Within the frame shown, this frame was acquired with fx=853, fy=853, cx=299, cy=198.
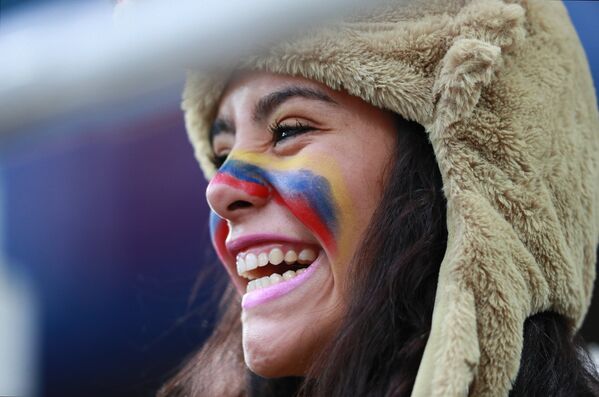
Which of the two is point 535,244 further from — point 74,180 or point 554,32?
point 74,180

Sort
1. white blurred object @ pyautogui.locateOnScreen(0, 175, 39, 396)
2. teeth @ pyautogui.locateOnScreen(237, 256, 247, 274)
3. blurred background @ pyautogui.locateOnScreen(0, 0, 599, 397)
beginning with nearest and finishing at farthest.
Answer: teeth @ pyautogui.locateOnScreen(237, 256, 247, 274) → blurred background @ pyautogui.locateOnScreen(0, 0, 599, 397) → white blurred object @ pyautogui.locateOnScreen(0, 175, 39, 396)

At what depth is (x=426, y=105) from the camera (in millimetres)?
1457

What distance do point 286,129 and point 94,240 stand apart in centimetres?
177

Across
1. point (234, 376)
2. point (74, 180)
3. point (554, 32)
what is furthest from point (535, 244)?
point (74, 180)

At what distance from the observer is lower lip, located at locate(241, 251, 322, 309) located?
149 centimetres

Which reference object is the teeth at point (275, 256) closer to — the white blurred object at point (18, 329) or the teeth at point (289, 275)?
the teeth at point (289, 275)

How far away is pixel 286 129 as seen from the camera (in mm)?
1570

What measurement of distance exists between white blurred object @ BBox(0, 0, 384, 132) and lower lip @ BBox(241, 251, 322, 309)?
0.41 m

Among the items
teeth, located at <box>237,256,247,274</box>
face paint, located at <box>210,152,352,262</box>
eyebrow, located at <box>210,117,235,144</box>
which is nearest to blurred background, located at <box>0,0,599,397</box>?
eyebrow, located at <box>210,117,235,144</box>

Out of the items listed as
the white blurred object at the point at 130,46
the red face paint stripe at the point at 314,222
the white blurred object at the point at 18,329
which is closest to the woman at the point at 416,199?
the red face paint stripe at the point at 314,222

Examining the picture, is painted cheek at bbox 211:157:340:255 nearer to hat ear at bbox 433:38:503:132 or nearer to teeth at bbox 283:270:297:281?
teeth at bbox 283:270:297:281

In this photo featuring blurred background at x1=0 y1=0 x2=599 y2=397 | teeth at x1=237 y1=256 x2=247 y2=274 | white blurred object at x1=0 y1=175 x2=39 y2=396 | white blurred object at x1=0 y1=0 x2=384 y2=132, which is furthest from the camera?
white blurred object at x1=0 y1=175 x2=39 y2=396

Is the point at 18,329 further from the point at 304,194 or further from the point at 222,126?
the point at 304,194

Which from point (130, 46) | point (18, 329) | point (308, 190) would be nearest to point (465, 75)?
point (308, 190)
